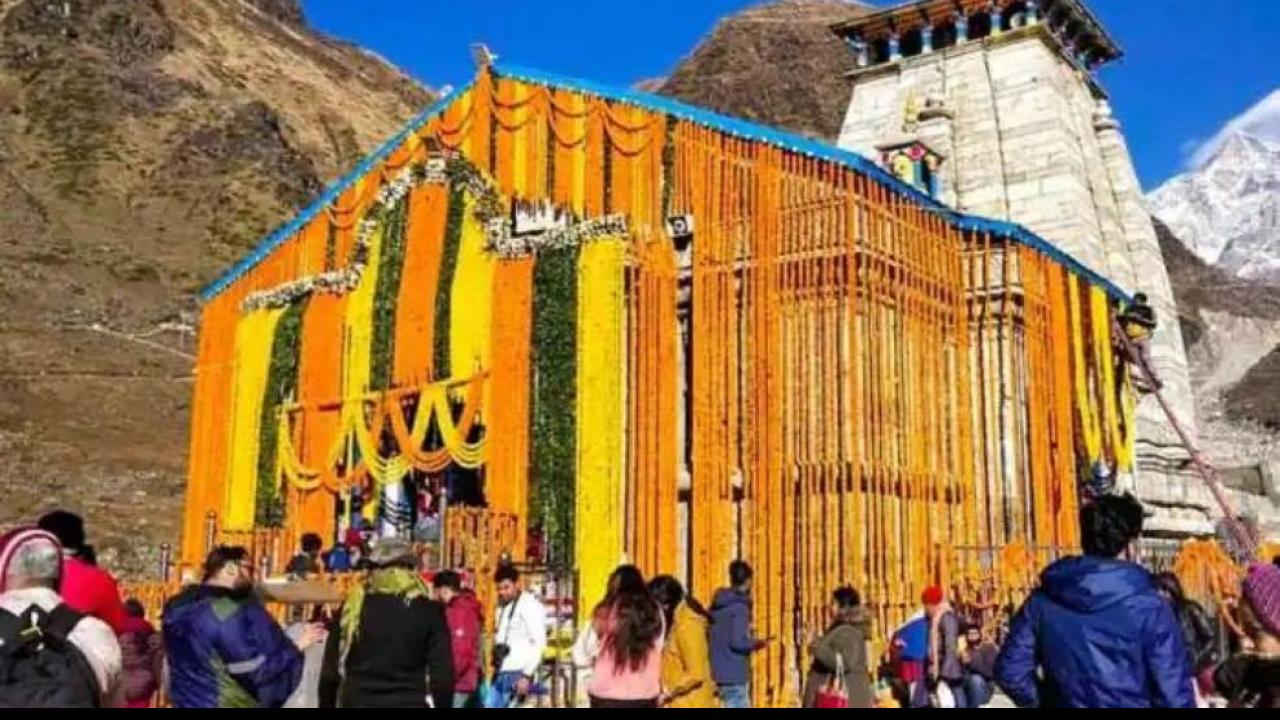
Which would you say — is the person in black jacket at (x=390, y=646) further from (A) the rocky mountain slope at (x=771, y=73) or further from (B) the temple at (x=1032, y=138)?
(A) the rocky mountain slope at (x=771, y=73)

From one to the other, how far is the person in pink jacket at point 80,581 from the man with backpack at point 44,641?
0.84m

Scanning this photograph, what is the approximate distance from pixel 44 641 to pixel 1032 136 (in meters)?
19.8

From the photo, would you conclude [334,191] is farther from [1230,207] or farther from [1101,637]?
[1230,207]

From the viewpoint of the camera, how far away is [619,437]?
1563 cm

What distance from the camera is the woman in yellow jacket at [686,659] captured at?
717 cm

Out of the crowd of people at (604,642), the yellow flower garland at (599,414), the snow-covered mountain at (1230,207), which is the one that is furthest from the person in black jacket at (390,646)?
the snow-covered mountain at (1230,207)

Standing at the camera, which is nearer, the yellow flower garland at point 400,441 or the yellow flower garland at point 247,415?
the yellow flower garland at point 400,441

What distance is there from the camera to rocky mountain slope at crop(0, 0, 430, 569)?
41969 millimetres

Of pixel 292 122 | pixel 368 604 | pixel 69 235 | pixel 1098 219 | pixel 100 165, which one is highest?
pixel 292 122

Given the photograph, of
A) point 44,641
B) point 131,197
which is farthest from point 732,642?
point 131,197

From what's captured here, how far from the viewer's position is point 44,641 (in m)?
3.95

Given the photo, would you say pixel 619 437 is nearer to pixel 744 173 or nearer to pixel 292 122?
pixel 744 173

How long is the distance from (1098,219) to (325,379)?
1280 cm

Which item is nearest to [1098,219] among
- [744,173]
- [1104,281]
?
[1104,281]
